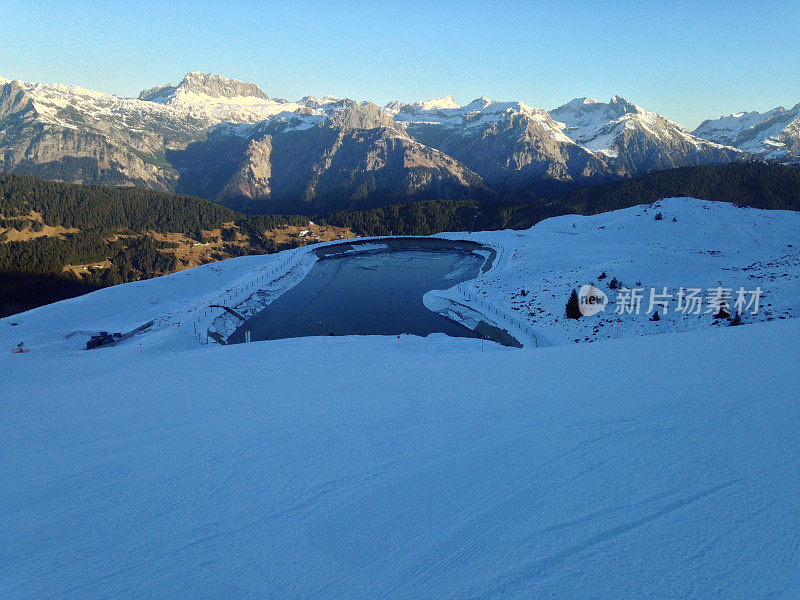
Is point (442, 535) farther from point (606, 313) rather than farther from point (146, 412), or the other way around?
point (606, 313)

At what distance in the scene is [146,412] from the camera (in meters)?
12.3

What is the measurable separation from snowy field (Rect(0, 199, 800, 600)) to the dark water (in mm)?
22533

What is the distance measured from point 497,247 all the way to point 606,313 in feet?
159

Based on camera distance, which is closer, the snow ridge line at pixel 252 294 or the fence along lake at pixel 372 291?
the snow ridge line at pixel 252 294

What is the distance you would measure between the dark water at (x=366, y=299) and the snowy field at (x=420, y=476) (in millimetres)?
22533

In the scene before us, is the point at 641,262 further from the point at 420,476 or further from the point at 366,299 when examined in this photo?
the point at 420,476

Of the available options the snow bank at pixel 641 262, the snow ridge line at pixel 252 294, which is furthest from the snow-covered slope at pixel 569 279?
the snow ridge line at pixel 252 294

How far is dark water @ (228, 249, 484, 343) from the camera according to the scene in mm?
40375

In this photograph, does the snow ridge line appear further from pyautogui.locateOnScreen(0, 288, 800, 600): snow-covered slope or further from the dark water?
pyautogui.locateOnScreen(0, 288, 800, 600): snow-covered slope

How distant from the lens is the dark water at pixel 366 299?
4038cm

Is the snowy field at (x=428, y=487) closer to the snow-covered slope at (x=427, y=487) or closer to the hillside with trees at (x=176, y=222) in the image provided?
the snow-covered slope at (x=427, y=487)

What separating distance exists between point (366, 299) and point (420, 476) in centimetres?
4533

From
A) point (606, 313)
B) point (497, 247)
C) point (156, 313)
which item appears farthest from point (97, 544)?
point (497, 247)

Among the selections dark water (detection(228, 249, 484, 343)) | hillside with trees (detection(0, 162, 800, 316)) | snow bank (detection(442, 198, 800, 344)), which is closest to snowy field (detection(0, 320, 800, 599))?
snow bank (detection(442, 198, 800, 344))
